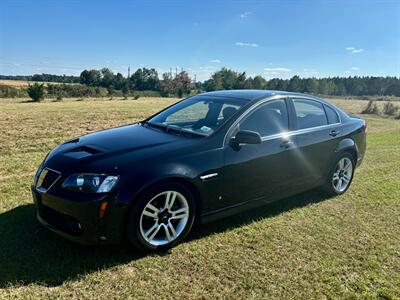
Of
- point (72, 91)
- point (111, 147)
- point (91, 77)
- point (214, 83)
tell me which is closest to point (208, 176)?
point (111, 147)

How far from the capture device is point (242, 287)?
9.89 ft

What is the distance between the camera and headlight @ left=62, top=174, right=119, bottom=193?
309cm

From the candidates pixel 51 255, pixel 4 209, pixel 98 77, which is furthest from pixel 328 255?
pixel 98 77

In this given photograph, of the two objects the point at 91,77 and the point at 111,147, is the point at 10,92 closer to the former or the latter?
the point at 111,147

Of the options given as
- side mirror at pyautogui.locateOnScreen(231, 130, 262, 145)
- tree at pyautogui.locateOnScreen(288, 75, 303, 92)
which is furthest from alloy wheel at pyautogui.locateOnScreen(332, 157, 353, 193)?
tree at pyautogui.locateOnScreen(288, 75, 303, 92)

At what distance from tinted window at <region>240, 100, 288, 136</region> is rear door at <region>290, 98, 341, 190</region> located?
204 mm

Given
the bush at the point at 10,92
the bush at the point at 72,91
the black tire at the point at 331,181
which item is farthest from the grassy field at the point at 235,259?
the bush at the point at 72,91

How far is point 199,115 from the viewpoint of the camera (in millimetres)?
4551

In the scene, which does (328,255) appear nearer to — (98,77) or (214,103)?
(214,103)

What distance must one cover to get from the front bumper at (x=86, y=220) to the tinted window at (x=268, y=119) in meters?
1.78

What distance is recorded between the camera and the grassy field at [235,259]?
2.94 m

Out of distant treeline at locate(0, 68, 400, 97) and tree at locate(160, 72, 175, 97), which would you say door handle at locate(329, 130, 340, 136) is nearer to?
distant treeline at locate(0, 68, 400, 97)

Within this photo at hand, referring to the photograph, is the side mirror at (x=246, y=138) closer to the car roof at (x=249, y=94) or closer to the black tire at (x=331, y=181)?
the car roof at (x=249, y=94)

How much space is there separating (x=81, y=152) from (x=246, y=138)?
1.71m
